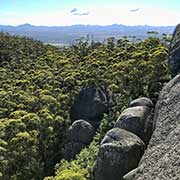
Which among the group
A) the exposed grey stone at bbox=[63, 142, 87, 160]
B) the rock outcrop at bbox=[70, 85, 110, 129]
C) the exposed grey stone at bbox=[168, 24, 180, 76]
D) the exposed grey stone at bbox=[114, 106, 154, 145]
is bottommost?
the exposed grey stone at bbox=[63, 142, 87, 160]

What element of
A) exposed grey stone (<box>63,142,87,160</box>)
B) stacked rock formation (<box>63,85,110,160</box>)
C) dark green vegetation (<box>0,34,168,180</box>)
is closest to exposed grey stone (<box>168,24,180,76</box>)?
dark green vegetation (<box>0,34,168,180</box>)

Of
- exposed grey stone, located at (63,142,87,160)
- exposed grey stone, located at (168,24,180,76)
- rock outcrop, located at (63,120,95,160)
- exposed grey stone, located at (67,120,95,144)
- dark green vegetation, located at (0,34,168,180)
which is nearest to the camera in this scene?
exposed grey stone, located at (168,24,180,76)

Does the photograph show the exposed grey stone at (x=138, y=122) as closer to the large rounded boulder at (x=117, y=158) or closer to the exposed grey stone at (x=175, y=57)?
the large rounded boulder at (x=117, y=158)

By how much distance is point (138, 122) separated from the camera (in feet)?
70.2

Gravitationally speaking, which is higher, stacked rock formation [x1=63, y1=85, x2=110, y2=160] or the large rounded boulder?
the large rounded boulder

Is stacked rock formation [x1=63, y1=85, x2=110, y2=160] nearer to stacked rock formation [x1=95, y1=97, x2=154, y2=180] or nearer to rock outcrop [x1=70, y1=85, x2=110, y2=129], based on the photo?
rock outcrop [x1=70, y1=85, x2=110, y2=129]

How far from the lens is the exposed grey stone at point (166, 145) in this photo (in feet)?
43.7

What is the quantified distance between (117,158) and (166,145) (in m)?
4.52

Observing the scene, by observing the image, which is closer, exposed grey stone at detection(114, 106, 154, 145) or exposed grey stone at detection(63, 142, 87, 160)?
exposed grey stone at detection(114, 106, 154, 145)

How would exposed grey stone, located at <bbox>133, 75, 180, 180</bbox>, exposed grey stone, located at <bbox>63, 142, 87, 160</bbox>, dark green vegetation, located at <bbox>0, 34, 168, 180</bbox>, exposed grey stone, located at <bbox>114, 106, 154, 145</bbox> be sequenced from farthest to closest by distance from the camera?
exposed grey stone, located at <bbox>63, 142, 87, 160</bbox> < dark green vegetation, located at <bbox>0, 34, 168, 180</bbox> < exposed grey stone, located at <bbox>114, 106, 154, 145</bbox> < exposed grey stone, located at <bbox>133, 75, 180, 180</bbox>

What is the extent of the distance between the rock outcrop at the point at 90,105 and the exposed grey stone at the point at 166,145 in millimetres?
19779

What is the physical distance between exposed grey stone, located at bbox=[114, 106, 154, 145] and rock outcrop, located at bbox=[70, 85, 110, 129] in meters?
16.0

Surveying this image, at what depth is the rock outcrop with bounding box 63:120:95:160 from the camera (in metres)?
33.3

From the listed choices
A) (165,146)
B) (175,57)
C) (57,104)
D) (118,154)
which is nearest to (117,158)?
(118,154)
